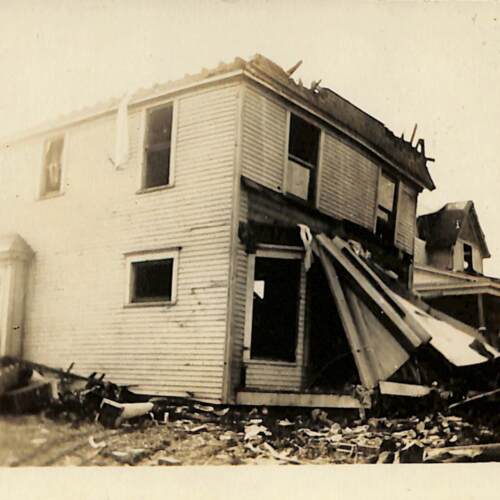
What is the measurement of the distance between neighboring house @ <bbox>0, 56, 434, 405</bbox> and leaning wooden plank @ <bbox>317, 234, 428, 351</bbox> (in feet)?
0.66

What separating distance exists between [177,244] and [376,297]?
163cm

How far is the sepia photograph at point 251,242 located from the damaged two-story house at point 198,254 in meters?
0.02

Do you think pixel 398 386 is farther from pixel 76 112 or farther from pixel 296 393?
pixel 76 112

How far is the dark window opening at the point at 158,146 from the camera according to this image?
5051mm

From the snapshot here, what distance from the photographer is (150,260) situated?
4895 millimetres

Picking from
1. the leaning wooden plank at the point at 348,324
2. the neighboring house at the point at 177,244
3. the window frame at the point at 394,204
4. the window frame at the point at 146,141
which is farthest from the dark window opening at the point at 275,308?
the window frame at the point at 394,204

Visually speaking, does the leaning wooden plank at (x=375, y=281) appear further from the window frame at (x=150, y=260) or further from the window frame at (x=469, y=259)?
the window frame at (x=150, y=260)

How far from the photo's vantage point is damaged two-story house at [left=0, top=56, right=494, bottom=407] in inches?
186

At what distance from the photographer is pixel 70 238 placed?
190 inches

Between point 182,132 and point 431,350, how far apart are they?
2.54 metres

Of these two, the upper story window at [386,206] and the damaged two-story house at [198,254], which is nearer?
the damaged two-story house at [198,254]

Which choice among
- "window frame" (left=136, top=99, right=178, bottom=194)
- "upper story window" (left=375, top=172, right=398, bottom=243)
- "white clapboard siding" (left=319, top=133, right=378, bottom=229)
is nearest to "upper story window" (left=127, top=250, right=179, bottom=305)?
"window frame" (left=136, top=99, right=178, bottom=194)

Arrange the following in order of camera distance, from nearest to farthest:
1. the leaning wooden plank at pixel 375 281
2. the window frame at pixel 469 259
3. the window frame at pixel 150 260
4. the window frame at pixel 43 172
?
the window frame at pixel 43 172, the window frame at pixel 150 260, the leaning wooden plank at pixel 375 281, the window frame at pixel 469 259

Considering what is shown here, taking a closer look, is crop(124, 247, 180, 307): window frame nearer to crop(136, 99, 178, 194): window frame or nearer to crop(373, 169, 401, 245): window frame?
crop(136, 99, 178, 194): window frame
